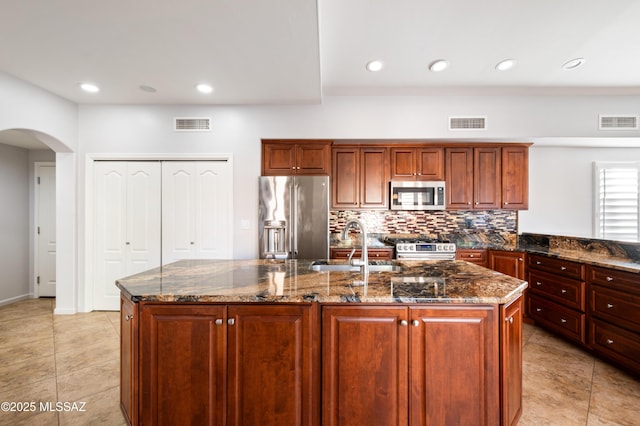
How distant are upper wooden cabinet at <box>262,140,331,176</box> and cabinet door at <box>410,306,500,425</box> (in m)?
2.64

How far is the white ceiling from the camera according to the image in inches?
81.4

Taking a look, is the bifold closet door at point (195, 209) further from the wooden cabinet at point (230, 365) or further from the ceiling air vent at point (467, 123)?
the ceiling air vent at point (467, 123)

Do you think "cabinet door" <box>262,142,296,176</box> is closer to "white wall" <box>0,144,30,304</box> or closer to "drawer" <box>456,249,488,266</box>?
"drawer" <box>456,249,488,266</box>

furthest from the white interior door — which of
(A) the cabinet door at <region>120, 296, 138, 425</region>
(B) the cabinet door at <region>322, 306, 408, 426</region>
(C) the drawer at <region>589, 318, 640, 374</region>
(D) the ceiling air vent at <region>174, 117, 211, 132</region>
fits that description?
(C) the drawer at <region>589, 318, 640, 374</region>

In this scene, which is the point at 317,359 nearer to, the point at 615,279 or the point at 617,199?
the point at 615,279

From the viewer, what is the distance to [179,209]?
12.5 feet

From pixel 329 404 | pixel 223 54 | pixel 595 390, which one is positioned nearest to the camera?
pixel 329 404

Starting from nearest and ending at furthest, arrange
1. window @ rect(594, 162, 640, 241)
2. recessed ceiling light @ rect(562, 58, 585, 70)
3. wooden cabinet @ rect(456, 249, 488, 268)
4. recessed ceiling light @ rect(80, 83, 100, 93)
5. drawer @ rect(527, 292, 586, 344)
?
drawer @ rect(527, 292, 586, 344) → recessed ceiling light @ rect(562, 58, 585, 70) → recessed ceiling light @ rect(80, 83, 100, 93) → wooden cabinet @ rect(456, 249, 488, 268) → window @ rect(594, 162, 640, 241)

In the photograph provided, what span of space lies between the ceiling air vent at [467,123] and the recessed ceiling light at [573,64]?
2.96 feet

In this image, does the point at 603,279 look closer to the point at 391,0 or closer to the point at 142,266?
the point at 391,0

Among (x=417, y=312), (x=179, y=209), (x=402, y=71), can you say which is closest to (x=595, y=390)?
(x=417, y=312)

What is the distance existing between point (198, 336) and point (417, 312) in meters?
1.15

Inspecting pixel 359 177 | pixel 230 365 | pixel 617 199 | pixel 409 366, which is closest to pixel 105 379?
pixel 230 365

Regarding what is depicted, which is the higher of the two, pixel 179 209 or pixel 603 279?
pixel 179 209
